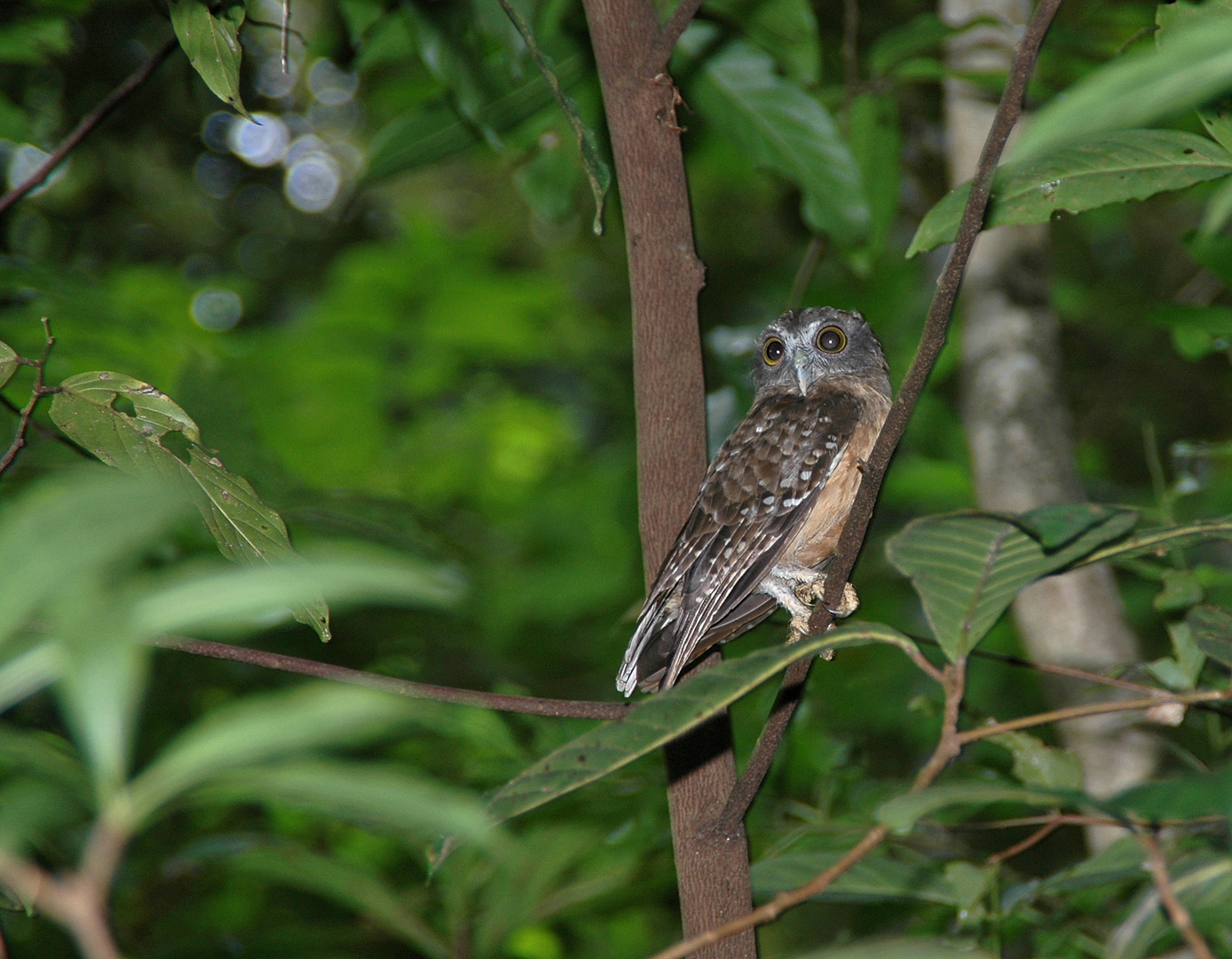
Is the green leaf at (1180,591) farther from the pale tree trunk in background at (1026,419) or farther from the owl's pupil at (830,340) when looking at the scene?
the owl's pupil at (830,340)

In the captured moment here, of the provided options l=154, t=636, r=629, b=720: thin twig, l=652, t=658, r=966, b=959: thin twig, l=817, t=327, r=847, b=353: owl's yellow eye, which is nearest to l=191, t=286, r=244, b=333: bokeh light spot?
l=817, t=327, r=847, b=353: owl's yellow eye

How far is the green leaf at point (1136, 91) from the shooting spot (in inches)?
29.8

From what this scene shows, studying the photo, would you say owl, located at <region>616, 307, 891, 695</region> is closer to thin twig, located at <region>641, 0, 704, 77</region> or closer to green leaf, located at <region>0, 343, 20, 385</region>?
thin twig, located at <region>641, 0, 704, 77</region>

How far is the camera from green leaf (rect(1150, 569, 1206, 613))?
271 cm

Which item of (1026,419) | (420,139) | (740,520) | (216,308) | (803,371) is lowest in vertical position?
(740,520)

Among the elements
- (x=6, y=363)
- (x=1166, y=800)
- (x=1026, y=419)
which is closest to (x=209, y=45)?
(x=6, y=363)

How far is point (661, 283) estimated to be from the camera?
7.98 feet

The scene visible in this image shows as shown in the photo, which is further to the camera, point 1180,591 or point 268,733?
point 1180,591

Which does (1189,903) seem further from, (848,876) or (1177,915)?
(848,876)

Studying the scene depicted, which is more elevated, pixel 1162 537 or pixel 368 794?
pixel 1162 537

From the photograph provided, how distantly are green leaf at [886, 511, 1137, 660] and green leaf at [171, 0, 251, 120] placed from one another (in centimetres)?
170

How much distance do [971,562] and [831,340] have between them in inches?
113

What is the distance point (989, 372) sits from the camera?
4359 millimetres

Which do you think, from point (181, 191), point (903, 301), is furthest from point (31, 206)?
point (903, 301)
